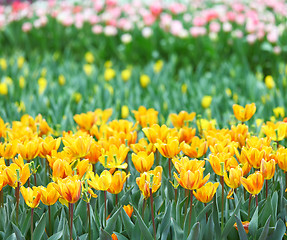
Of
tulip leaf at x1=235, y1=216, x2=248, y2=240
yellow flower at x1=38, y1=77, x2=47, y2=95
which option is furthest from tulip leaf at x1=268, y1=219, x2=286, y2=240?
yellow flower at x1=38, y1=77, x2=47, y2=95

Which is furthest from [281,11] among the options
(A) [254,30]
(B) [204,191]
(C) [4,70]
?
(B) [204,191]

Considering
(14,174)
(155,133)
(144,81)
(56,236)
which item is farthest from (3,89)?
(56,236)

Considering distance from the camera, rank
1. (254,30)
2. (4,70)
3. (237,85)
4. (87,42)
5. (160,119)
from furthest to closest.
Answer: (87,42) < (254,30) < (4,70) < (237,85) < (160,119)

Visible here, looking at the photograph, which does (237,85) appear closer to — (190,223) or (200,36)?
(200,36)

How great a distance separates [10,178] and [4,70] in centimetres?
321

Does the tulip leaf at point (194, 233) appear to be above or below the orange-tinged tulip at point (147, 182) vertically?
below

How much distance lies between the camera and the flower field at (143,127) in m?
1.51

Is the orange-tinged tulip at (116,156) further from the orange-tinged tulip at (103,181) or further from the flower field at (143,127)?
the orange-tinged tulip at (103,181)

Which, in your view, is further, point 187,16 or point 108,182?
point 187,16

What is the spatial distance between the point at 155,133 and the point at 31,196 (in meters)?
0.61

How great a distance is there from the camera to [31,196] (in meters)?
1.44

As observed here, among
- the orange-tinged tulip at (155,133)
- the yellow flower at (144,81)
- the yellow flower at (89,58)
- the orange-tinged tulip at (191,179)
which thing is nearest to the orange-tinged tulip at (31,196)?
the orange-tinged tulip at (191,179)

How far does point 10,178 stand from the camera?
151cm

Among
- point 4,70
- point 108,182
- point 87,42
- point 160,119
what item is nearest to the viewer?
point 108,182
